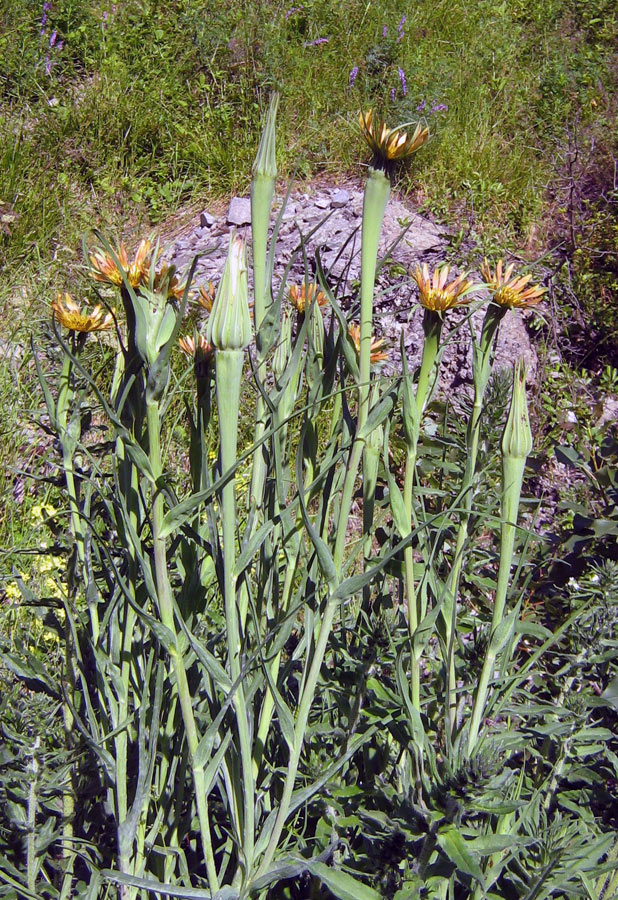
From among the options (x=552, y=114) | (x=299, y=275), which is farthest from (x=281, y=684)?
(x=552, y=114)

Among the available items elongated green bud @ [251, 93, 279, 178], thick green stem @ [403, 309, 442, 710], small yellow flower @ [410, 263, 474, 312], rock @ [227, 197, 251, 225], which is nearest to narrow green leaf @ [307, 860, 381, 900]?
thick green stem @ [403, 309, 442, 710]

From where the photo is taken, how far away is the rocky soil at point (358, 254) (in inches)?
123

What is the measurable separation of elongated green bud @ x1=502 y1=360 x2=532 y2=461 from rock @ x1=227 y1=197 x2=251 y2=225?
9.42 ft

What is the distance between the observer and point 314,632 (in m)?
1.02

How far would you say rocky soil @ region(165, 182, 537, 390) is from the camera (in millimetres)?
3115

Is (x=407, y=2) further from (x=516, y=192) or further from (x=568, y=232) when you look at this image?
(x=568, y=232)

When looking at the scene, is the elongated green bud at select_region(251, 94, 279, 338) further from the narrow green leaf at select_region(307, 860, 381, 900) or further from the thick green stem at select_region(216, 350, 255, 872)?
the narrow green leaf at select_region(307, 860, 381, 900)

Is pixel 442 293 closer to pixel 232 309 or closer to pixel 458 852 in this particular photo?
pixel 232 309

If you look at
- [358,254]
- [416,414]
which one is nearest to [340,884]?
Result: [416,414]

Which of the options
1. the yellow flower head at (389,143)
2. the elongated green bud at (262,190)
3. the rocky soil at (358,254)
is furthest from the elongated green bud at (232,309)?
the rocky soil at (358,254)

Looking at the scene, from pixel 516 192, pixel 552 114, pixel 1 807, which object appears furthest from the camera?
pixel 552 114

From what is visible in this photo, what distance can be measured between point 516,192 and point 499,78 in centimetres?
93

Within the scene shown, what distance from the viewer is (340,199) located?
3.64 meters

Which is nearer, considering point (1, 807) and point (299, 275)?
point (1, 807)
